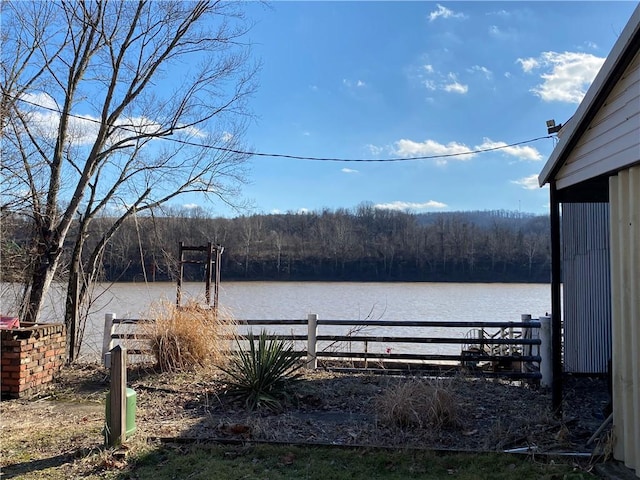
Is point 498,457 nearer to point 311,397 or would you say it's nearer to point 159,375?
point 311,397

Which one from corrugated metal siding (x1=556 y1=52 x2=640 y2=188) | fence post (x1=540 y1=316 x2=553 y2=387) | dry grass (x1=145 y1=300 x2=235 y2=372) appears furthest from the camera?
dry grass (x1=145 y1=300 x2=235 y2=372)

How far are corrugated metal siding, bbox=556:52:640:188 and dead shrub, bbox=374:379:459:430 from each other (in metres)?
2.60

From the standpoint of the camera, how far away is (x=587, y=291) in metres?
8.22

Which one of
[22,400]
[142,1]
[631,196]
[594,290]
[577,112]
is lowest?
[22,400]

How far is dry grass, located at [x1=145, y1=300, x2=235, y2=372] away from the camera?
779 cm

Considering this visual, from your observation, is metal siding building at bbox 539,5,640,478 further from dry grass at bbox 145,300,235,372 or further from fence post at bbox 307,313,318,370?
dry grass at bbox 145,300,235,372

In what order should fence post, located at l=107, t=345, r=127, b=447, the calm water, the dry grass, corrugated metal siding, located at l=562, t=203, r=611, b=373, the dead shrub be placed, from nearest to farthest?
1. fence post, located at l=107, t=345, r=127, b=447
2. the dead shrub
3. the dry grass
4. corrugated metal siding, located at l=562, t=203, r=611, b=373
5. the calm water

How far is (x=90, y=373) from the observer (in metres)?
8.29

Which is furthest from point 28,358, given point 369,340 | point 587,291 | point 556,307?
point 587,291

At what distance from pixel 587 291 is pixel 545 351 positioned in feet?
4.60

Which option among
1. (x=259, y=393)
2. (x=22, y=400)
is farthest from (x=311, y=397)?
(x=22, y=400)

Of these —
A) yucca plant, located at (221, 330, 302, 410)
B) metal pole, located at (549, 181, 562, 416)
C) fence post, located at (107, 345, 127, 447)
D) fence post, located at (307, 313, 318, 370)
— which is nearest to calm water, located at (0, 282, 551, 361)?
fence post, located at (307, 313, 318, 370)

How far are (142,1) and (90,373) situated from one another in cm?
740

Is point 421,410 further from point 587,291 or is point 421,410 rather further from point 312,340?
point 587,291
